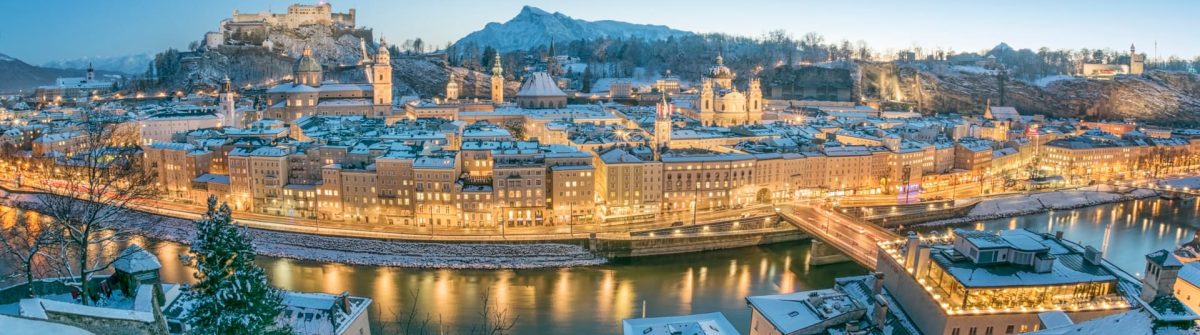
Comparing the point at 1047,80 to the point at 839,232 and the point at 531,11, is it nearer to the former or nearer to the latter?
the point at 839,232

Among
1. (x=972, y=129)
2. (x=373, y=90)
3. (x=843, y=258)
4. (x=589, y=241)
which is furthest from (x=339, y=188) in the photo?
(x=972, y=129)

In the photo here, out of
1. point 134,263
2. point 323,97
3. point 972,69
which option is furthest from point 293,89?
point 972,69

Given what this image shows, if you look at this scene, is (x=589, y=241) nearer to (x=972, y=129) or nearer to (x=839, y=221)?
(x=839, y=221)

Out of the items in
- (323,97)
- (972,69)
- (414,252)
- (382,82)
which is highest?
(972,69)

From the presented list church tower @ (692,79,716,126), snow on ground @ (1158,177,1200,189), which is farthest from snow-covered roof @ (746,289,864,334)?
church tower @ (692,79,716,126)

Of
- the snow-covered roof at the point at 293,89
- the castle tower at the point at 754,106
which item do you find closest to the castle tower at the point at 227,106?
the snow-covered roof at the point at 293,89

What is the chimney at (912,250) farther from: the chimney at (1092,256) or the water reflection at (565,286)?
the water reflection at (565,286)
